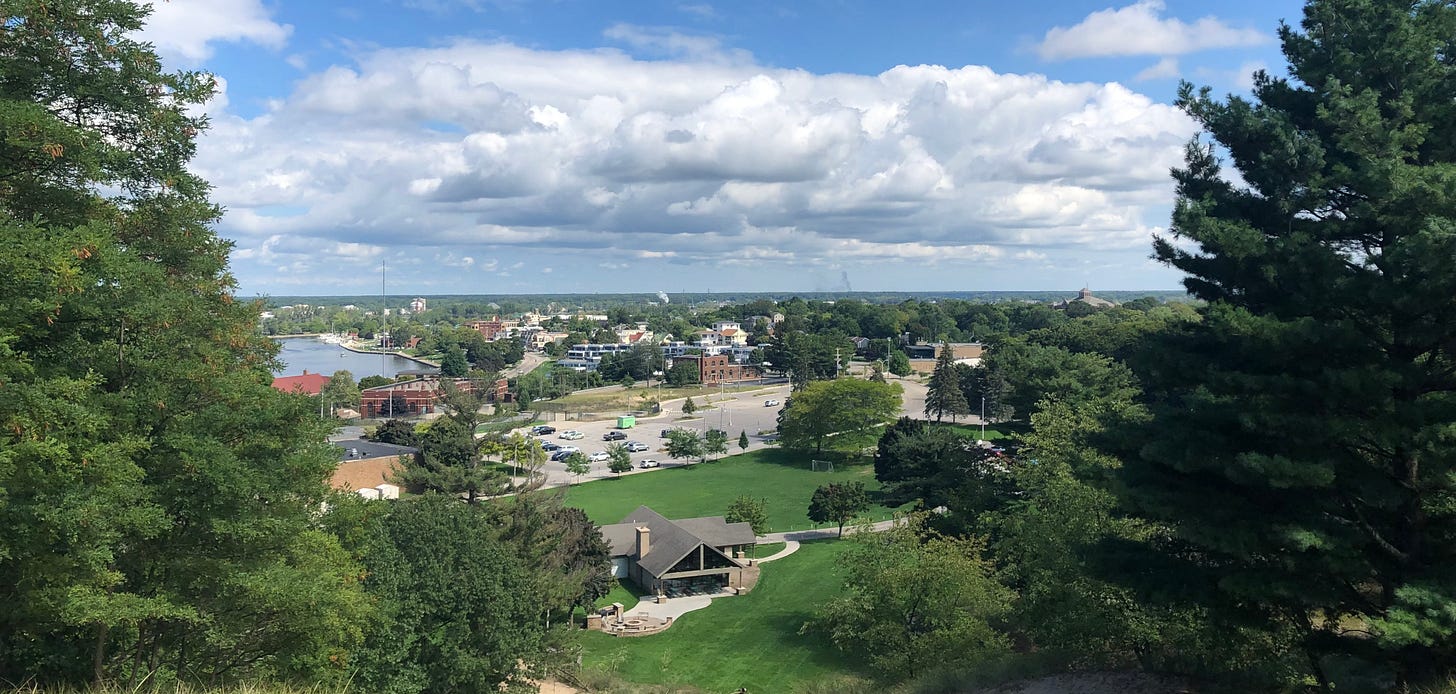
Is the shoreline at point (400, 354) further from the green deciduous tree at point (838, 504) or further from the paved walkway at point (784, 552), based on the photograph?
the green deciduous tree at point (838, 504)

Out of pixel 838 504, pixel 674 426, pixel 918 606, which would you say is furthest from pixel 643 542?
pixel 674 426

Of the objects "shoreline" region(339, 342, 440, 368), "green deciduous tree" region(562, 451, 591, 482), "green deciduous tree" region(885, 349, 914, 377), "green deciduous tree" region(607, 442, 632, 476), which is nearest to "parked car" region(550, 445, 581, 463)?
"green deciduous tree" region(562, 451, 591, 482)

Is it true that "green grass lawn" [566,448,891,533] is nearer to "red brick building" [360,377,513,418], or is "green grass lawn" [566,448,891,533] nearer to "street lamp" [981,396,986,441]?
"street lamp" [981,396,986,441]

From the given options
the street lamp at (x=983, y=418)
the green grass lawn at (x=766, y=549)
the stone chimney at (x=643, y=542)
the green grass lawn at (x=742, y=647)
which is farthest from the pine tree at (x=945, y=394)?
the stone chimney at (x=643, y=542)

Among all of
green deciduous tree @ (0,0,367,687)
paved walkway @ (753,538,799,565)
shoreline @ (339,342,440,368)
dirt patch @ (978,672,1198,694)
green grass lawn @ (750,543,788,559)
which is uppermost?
green deciduous tree @ (0,0,367,687)

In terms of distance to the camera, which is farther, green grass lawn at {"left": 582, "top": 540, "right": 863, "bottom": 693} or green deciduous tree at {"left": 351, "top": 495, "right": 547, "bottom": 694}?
green grass lawn at {"left": 582, "top": 540, "right": 863, "bottom": 693}

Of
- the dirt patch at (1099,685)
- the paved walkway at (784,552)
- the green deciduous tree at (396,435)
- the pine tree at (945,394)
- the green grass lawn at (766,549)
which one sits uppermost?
the dirt patch at (1099,685)

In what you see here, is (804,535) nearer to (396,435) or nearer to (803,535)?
(803,535)
